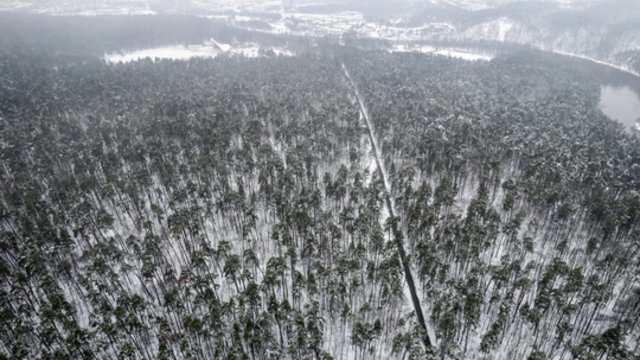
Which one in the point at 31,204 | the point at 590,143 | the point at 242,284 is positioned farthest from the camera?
the point at 590,143

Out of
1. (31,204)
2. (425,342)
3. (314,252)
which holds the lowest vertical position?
(425,342)

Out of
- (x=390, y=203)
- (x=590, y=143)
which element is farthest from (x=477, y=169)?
(x=590, y=143)

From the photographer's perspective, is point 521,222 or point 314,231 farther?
point 521,222

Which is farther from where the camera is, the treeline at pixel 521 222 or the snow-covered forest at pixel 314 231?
the treeline at pixel 521 222

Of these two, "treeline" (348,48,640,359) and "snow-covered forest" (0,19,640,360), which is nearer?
"snow-covered forest" (0,19,640,360)

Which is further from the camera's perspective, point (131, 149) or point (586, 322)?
point (131, 149)

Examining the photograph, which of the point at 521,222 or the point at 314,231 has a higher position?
the point at 314,231

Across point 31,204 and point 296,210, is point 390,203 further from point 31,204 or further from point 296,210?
point 31,204

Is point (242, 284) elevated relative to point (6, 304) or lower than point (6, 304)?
lower
